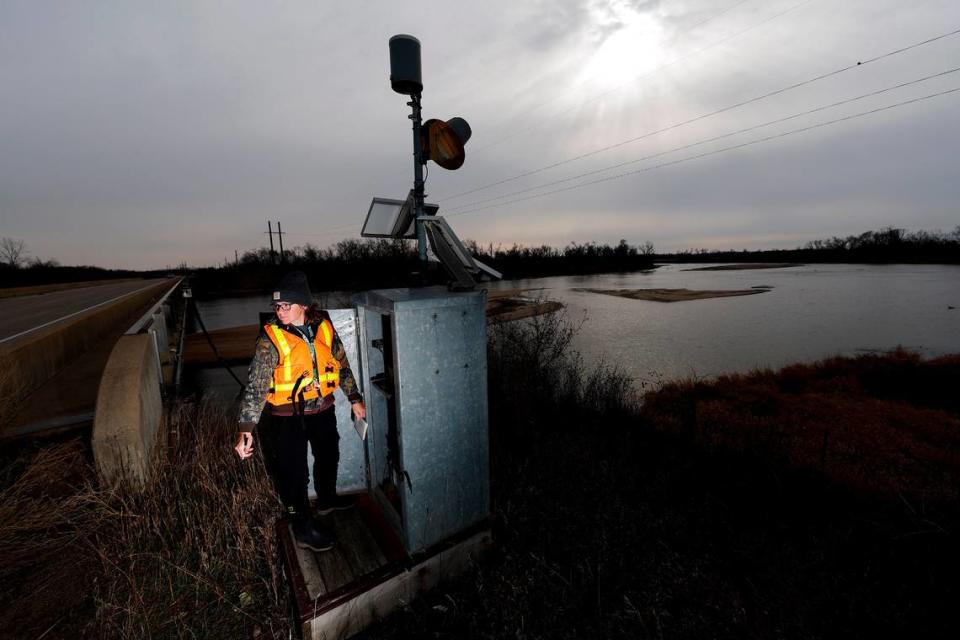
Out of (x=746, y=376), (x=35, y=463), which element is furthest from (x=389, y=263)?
(x=35, y=463)

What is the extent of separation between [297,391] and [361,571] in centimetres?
118

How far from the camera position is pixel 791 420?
1131 cm

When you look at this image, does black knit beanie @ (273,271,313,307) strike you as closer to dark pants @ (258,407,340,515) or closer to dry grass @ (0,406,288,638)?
dark pants @ (258,407,340,515)

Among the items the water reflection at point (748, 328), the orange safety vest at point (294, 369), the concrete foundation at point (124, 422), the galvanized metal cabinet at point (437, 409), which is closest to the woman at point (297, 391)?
the orange safety vest at point (294, 369)

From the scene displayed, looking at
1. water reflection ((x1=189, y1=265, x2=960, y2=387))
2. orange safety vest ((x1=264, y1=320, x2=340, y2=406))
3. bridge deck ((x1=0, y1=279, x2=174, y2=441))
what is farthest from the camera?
water reflection ((x1=189, y1=265, x2=960, y2=387))

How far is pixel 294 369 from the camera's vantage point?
96.2 inches

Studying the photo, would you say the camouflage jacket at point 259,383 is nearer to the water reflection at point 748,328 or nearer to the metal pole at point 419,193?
the metal pole at point 419,193

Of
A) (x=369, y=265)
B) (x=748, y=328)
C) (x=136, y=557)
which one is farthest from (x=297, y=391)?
(x=369, y=265)

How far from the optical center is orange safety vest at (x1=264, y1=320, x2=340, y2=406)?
7.95 ft

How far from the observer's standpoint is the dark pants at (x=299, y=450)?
2516 millimetres

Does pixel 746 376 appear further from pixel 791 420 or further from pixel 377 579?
pixel 377 579

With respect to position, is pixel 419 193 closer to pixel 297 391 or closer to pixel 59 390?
pixel 297 391

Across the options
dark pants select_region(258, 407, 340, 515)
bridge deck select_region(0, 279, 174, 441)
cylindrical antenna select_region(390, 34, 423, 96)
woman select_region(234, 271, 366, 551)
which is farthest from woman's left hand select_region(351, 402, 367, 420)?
bridge deck select_region(0, 279, 174, 441)

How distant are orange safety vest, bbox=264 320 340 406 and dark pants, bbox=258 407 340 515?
16 cm
